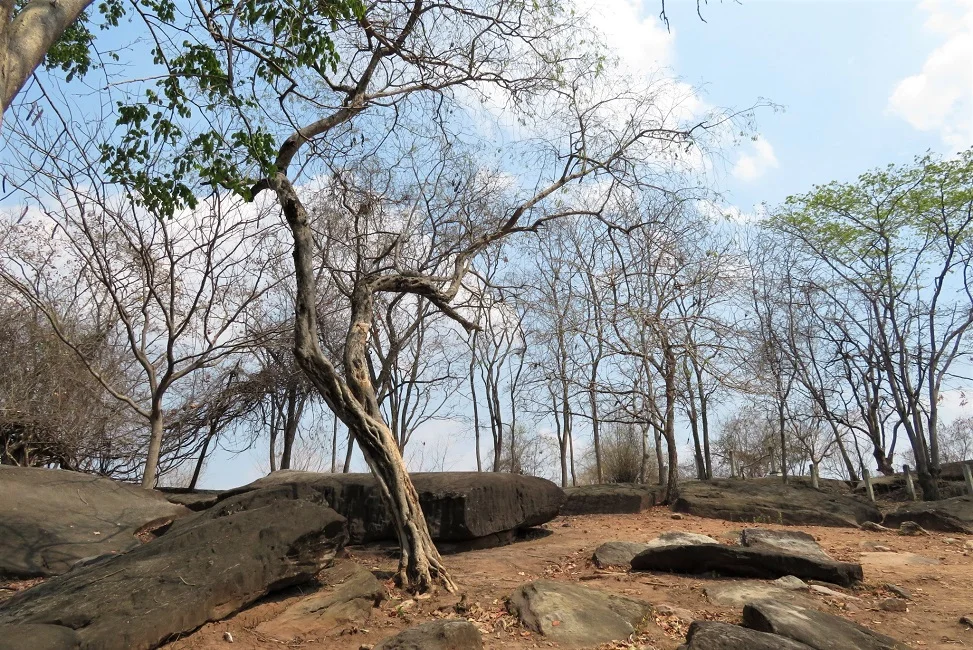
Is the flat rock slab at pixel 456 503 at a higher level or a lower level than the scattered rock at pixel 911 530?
higher

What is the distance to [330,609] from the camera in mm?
5617

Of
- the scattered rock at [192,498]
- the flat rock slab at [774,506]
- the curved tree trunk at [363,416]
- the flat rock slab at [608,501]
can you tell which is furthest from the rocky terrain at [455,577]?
the flat rock slab at [608,501]

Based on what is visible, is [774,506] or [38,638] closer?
[38,638]

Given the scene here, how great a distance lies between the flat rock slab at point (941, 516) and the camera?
37.0 feet

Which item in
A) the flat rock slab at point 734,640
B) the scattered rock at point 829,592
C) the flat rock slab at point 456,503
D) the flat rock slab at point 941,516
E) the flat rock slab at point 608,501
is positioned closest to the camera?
the flat rock slab at point 734,640

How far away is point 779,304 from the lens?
20062 mm

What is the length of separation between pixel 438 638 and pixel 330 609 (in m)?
1.39

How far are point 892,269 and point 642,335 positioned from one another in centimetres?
846

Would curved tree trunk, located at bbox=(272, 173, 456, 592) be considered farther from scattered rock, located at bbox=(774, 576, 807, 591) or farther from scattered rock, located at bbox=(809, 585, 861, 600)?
scattered rock, located at bbox=(809, 585, 861, 600)

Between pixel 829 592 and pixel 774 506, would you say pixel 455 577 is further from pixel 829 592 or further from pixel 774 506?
pixel 774 506

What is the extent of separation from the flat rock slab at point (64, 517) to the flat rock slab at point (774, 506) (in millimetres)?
9857

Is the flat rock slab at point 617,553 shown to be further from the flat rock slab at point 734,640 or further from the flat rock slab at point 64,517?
the flat rock slab at point 64,517

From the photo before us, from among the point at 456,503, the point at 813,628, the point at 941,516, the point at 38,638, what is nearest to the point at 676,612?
the point at 813,628

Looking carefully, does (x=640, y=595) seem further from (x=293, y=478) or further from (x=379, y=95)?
(x=293, y=478)
